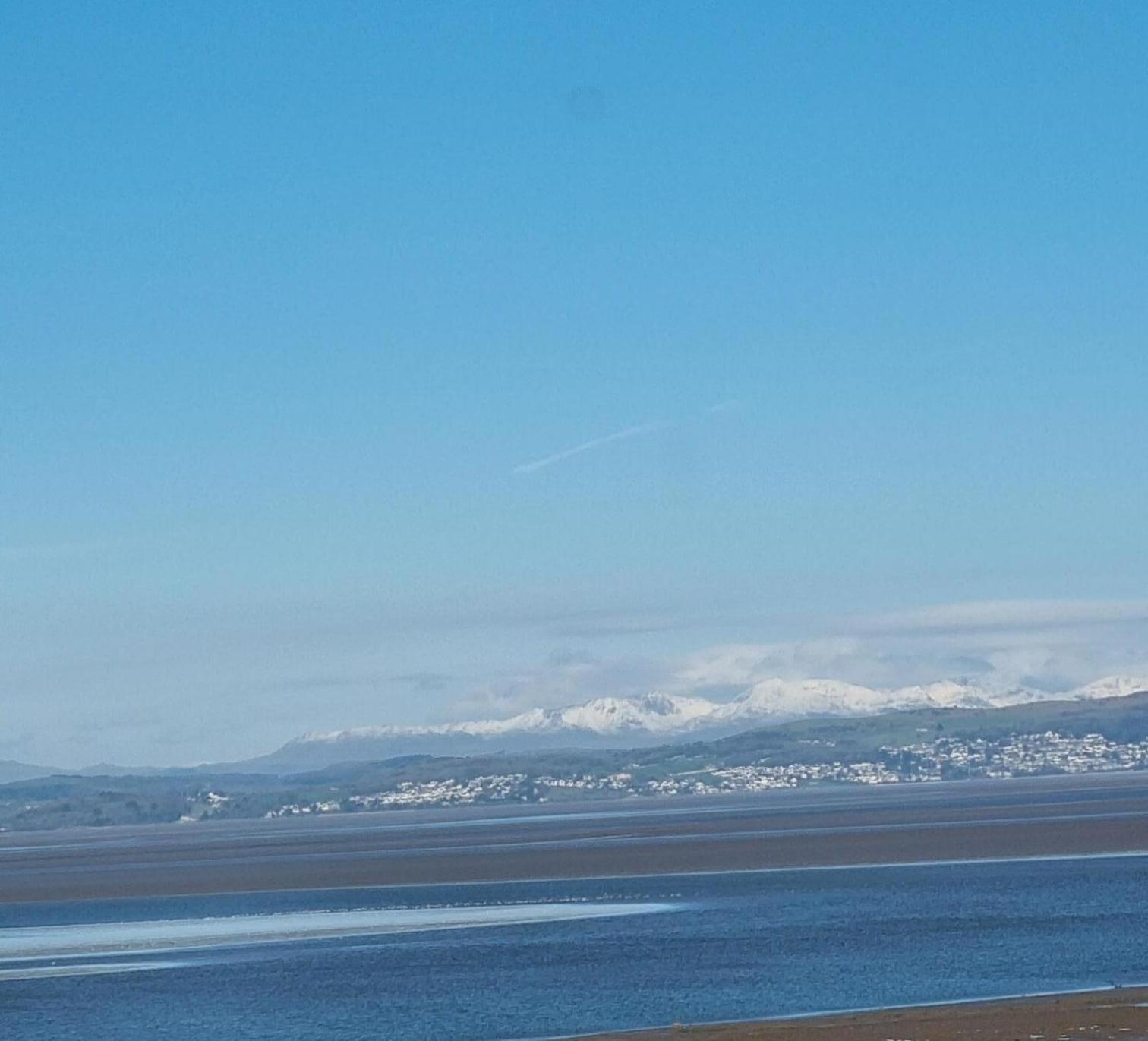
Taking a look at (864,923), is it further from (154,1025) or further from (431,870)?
(431,870)

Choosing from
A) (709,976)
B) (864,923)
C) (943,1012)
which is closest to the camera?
(943,1012)

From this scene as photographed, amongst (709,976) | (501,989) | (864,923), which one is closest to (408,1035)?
(501,989)

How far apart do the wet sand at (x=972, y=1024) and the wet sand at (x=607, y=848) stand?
52.1 meters

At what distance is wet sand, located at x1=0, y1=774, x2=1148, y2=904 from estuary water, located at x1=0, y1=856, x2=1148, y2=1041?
14.7 m

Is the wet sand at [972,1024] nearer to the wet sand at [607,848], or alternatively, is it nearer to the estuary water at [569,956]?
the estuary water at [569,956]

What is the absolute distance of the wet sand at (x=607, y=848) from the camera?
95.8 meters

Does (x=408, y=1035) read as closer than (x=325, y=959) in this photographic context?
Yes

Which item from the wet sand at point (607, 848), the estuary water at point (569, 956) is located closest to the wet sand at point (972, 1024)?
the estuary water at point (569, 956)

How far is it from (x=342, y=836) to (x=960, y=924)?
402ft

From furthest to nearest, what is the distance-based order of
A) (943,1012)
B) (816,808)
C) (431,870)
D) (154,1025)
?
(816,808) → (431,870) → (154,1025) → (943,1012)

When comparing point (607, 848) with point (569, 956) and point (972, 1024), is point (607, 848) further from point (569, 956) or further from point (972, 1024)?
point (972, 1024)

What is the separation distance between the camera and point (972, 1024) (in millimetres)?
35031

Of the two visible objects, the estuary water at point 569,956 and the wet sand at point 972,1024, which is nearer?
A: the wet sand at point 972,1024

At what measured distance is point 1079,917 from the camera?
55.0m
